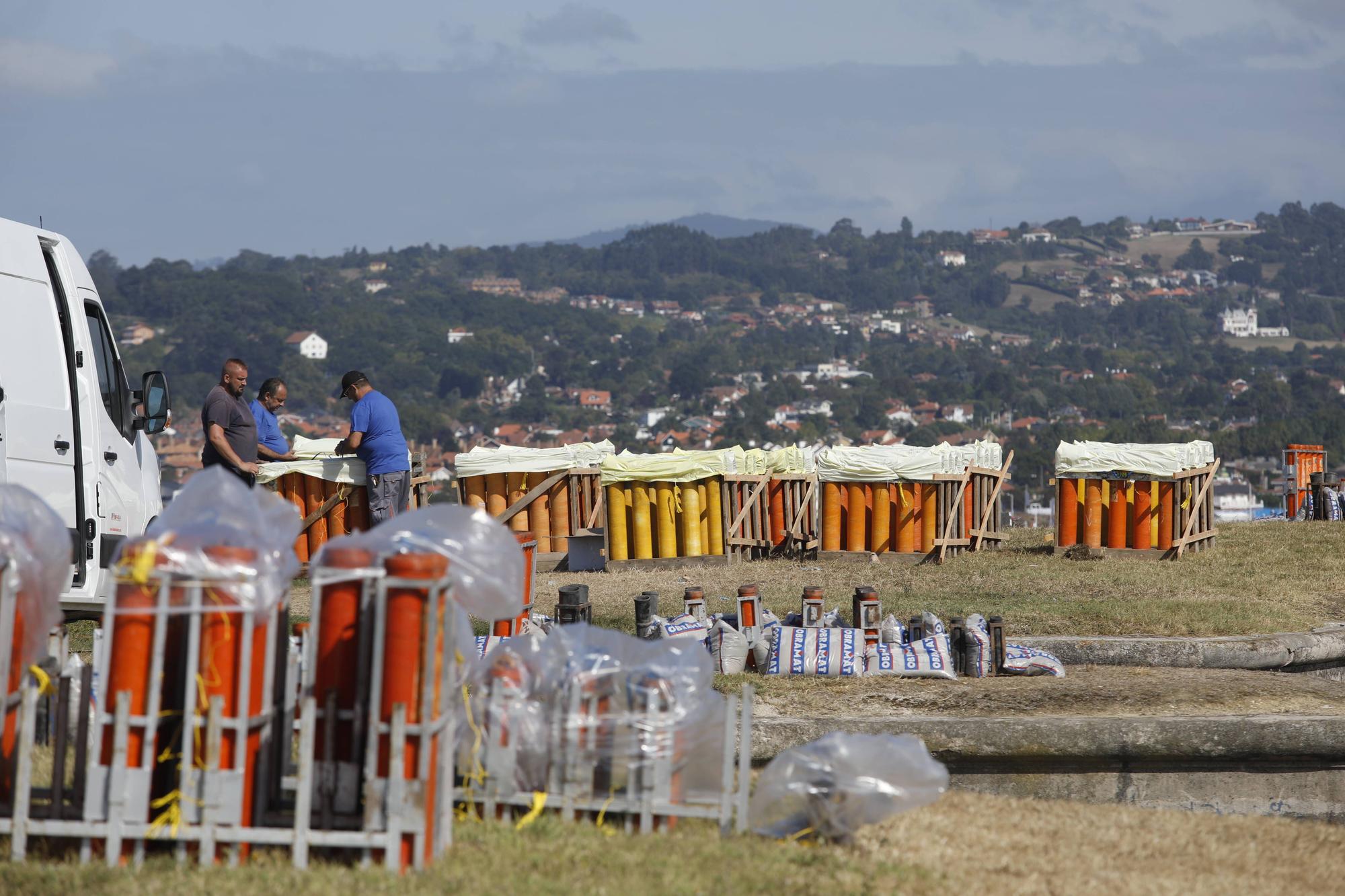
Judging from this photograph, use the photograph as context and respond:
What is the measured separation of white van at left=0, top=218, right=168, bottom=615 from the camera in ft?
28.4

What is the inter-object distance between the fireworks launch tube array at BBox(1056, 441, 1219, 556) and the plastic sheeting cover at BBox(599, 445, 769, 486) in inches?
148

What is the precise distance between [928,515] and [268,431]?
6970mm

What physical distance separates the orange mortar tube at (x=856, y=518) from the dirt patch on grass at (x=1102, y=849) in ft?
31.3

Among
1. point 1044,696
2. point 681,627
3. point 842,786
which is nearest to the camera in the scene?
point 842,786

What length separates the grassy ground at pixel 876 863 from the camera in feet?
15.9

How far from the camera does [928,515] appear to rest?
1605 centimetres

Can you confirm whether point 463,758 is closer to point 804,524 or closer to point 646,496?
point 646,496

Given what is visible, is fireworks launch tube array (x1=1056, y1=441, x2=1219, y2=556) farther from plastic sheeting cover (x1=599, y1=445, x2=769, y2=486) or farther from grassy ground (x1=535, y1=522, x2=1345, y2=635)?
plastic sheeting cover (x1=599, y1=445, x2=769, y2=486)

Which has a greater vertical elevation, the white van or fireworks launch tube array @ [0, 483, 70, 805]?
the white van

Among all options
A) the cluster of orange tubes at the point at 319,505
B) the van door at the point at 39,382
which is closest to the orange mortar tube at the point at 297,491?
the cluster of orange tubes at the point at 319,505

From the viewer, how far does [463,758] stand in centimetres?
575

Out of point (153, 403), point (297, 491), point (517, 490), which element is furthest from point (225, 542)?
point (517, 490)

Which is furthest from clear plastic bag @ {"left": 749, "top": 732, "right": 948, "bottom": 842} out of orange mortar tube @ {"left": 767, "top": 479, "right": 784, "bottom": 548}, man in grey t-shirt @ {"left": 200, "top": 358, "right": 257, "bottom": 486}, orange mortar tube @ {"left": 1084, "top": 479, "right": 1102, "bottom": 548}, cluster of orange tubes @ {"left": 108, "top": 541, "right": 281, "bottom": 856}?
orange mortar tube @ {"left": 1084, "top": 479, "right": 1102, "bottom": 548}

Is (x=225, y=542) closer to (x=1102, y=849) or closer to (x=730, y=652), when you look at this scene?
(x=1102, y=849)
